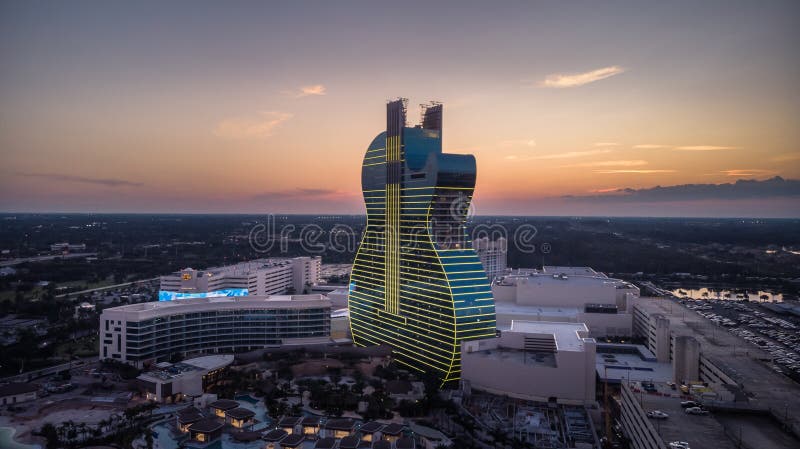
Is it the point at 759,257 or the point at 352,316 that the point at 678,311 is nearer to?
the point at 352,316

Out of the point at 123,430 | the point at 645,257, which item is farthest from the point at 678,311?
the point at 645,257

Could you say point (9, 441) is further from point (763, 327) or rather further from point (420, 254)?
point (763, 327)

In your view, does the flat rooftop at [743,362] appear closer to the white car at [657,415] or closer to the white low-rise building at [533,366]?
the white car at [657,415]

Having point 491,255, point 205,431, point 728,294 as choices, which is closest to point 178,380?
point 205,431

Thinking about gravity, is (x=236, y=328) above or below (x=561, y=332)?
below

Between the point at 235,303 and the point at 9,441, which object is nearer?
the point at 9,441

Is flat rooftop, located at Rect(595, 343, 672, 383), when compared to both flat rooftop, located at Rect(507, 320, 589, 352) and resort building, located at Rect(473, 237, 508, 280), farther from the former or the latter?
resort building, located at Rect(473, 237, 508, 280)

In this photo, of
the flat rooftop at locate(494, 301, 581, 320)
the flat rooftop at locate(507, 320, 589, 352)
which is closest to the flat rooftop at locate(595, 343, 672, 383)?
the flat rooftop at locate(507, 320, 589, 352)
